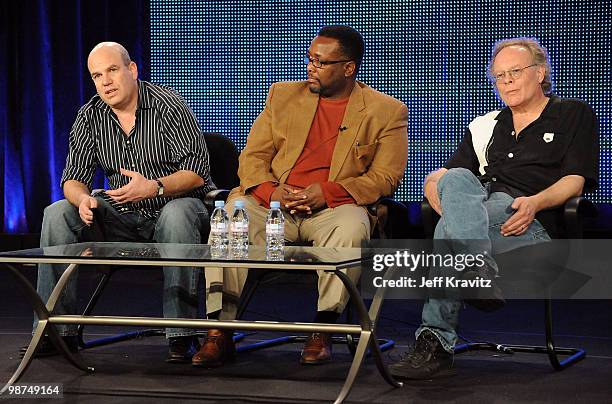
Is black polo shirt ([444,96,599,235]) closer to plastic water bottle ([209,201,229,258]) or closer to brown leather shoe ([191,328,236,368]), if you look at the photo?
plastic water bottle ([209,201,229,258])

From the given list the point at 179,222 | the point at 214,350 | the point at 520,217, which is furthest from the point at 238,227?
the point at 520,217

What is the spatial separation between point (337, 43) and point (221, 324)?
1.44 m

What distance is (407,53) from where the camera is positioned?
6016 mm

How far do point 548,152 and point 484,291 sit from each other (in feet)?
2.55

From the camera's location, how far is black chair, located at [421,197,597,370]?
320 cm

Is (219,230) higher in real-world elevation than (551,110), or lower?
lower

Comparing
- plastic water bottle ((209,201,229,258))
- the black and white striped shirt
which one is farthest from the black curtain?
plastic water bottle ((209,201,229,258))

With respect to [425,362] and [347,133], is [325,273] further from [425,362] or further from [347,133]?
[347,133]

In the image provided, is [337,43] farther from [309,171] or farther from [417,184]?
[417,184]

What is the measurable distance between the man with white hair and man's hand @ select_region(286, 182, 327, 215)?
399mm

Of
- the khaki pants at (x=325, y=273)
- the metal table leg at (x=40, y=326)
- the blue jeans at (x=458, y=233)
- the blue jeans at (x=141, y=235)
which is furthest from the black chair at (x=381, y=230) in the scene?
the metal table leg at (x=40, y=326)

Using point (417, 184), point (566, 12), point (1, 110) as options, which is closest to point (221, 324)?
point (417, 184)

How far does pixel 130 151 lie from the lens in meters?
3.96

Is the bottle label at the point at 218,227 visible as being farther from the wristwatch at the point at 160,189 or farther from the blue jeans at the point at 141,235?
the wristwatch at the point at 160,189
